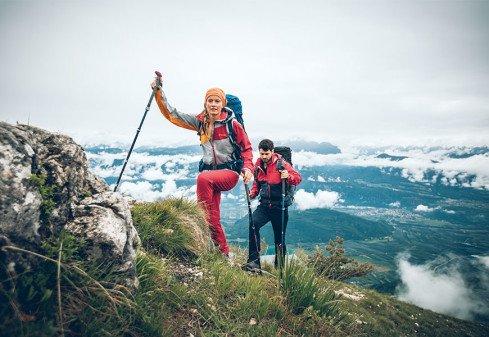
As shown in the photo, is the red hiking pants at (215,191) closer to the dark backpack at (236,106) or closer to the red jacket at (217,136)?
the red jacket at (217,136)

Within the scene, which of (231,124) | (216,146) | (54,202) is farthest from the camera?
(216,146)

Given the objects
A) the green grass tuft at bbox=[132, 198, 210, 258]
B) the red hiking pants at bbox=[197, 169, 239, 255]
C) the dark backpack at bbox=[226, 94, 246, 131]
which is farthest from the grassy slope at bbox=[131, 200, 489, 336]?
the dark backpack at bbox=[226, 94, 246, 131]

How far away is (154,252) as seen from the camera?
19.2ft

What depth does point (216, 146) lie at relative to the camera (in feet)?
25.1

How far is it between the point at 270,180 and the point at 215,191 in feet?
6.40

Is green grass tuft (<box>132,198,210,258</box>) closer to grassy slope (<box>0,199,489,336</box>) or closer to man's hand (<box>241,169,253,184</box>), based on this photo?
grassy slope (<box>0,199,489,336</box>)

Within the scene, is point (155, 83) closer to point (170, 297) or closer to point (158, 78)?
point (158, 78)

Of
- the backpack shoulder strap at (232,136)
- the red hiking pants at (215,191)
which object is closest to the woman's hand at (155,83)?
the backpack shoulder strap at (232,136)

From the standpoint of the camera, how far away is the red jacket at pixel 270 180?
904 centimetres

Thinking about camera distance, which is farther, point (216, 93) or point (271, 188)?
point (271, 188)

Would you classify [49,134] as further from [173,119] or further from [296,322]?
[296,322]

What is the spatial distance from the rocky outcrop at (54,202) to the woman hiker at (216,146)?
326 cm

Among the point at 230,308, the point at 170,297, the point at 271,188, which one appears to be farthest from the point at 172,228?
the point at 271,188

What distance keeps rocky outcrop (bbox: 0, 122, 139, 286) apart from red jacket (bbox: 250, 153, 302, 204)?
16.7 feet
